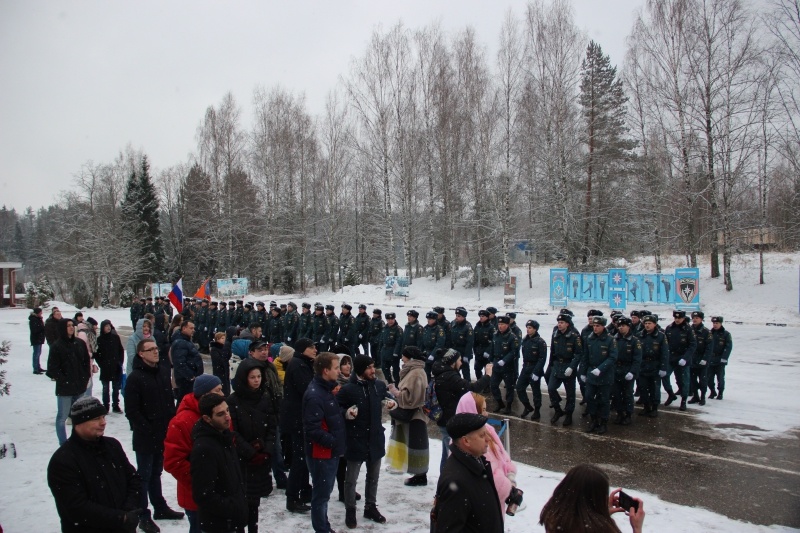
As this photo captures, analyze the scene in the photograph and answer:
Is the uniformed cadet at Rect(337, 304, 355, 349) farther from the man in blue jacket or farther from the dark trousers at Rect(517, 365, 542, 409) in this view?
the man in blue jacket

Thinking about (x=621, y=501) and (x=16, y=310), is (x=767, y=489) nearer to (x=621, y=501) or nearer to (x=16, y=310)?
(x=621, y=501)

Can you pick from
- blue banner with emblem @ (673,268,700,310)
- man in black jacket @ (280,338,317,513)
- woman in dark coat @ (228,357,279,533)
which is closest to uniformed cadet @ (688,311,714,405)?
man in black jacket @ (280,338,317,513)

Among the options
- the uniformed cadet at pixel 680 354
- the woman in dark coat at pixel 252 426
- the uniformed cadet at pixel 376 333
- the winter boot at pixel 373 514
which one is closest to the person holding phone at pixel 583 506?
the woman in dark coat at pixel 252 426

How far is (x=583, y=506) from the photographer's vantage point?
94.2 inches

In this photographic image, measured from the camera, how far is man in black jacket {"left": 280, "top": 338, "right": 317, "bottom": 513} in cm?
564

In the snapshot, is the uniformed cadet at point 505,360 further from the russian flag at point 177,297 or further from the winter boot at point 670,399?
the russian flag at point 177,297

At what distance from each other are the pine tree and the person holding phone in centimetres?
2581

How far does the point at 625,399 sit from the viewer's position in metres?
9.32

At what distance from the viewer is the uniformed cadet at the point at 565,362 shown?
30.8 feet

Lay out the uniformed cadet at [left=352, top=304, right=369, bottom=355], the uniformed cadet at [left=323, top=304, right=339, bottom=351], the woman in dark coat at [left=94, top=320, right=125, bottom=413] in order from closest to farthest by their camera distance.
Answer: the woman in dark coat at [left=94, top=320, right=125, bottom=413], the uniformed cadet at [left=352, top=304, right=369, bottom=355], the uniformed cadet at [left=323, top=304, right=339, bottom=351]

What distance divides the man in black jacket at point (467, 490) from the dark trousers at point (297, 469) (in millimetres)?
2951

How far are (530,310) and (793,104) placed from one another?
12410 millimetres

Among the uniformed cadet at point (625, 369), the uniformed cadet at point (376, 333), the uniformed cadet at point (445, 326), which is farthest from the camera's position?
the uniformed cadet at point (376, 333)

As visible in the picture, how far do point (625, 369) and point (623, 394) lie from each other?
448 mm
